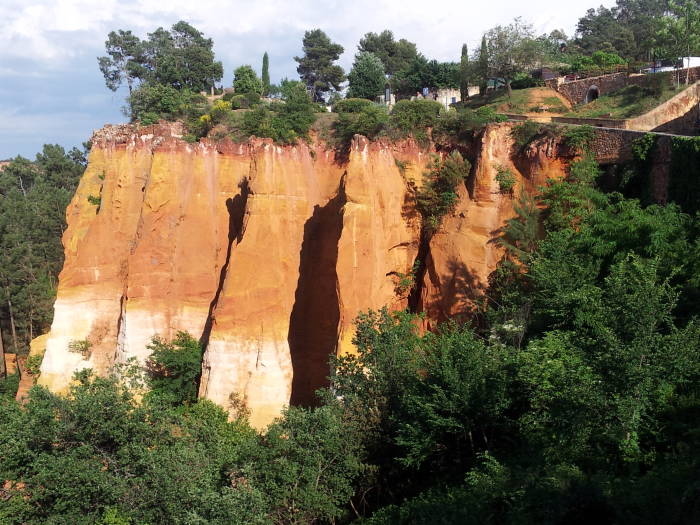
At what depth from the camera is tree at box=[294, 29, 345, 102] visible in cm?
5188

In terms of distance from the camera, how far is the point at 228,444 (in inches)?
630

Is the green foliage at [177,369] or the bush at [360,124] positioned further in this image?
the bush at [360,124]

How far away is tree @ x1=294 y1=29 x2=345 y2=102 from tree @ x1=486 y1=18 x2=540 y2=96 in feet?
72.3

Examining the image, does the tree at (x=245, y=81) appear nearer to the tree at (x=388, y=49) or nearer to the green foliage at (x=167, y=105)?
the green foliage at (x=167, y=105)

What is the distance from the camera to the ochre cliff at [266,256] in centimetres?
1797

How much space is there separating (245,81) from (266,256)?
21553 millimetres

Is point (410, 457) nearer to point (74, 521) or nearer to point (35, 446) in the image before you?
point (74, 521)

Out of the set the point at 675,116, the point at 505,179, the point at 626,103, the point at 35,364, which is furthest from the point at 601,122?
the point at 35,364

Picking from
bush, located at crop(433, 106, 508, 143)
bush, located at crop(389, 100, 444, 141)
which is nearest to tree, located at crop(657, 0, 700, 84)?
bush, located at crop(433, 106, 508, 143)

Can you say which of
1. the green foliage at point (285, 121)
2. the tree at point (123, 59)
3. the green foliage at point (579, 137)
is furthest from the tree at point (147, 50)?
the green foliage at point (579, 137)

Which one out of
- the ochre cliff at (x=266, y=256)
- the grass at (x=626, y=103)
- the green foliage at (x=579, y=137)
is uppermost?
the grass at (x=626, y=103)

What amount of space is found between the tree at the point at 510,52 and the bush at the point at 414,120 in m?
11.8

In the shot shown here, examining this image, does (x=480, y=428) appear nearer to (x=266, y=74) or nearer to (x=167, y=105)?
(x=167, y=105)

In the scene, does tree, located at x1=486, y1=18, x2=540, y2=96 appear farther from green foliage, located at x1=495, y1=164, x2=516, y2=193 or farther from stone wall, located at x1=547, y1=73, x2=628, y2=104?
green foliage, located at x1=495, y1=164, x2=516, y2=193
